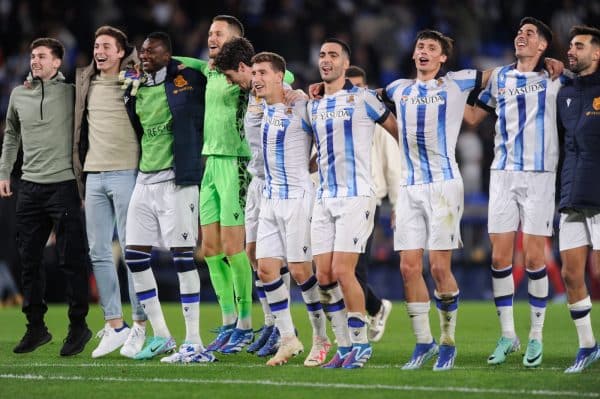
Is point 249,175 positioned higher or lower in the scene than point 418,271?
higher

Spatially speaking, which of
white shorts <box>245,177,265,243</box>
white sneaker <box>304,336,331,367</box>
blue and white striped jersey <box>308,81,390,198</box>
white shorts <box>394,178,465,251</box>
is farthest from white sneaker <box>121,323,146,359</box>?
white shorts <box>394,178,465,251</box>

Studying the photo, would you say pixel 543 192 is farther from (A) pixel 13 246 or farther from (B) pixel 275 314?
(A) pixel 13 246

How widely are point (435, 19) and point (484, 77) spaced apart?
45.0ft

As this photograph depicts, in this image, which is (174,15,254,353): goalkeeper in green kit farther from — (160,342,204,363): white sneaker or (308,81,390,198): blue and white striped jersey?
(308,81,390,198): blue and white striped jersey

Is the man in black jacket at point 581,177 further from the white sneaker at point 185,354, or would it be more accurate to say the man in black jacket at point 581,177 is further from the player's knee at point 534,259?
the white sneaker at point 185,354

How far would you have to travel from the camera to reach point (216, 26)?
10680 mm

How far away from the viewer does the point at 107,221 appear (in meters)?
10.7

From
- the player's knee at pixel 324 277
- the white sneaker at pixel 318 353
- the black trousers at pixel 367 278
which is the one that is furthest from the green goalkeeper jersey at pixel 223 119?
the black trousers at pixel 367 278

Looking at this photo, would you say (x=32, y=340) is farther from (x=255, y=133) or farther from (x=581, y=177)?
(x=581, y=177)

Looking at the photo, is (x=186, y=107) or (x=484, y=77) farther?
(x=186, y=107)

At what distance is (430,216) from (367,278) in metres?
3.29

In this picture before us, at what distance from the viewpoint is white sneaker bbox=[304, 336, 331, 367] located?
9.66 metres

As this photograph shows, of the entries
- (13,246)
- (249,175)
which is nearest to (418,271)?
(249,175)

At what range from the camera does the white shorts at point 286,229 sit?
31.9 ft
